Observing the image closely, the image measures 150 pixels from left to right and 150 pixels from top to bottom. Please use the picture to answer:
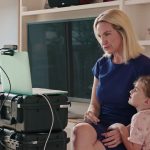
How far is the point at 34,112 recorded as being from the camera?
2.22m

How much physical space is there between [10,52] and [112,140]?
2.49 feet

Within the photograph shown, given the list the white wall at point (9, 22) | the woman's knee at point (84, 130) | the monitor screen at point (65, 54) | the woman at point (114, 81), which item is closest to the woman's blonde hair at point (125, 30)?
the woman at point (114, 81)

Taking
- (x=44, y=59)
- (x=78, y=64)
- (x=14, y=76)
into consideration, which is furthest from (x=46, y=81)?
(x=14, y=76)

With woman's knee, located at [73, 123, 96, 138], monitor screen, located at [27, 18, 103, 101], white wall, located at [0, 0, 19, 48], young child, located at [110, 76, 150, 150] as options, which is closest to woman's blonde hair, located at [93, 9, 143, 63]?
young child, located at [110, 76, 150, 150]

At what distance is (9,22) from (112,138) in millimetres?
2370

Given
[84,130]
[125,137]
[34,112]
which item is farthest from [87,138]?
[34,112]

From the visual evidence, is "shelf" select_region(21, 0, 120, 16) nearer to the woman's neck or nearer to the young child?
the woman's neck

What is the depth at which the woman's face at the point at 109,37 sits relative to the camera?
2.32 m

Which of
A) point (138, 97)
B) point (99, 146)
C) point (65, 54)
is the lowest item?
point (99, 146)

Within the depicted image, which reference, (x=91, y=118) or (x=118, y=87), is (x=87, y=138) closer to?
(x=91, y=118)

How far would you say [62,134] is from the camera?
2.32m

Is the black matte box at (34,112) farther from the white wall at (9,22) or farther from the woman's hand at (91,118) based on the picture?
the white wall at (9,22)

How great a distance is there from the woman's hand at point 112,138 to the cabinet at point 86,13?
2.61 feet

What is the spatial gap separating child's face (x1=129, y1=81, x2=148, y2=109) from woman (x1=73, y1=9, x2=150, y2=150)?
0.35ft
